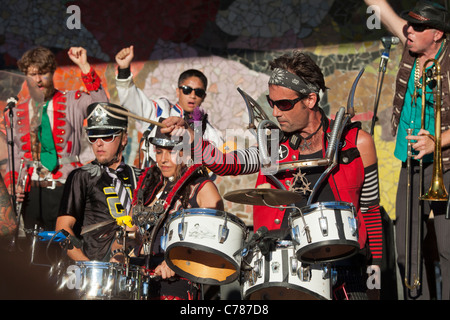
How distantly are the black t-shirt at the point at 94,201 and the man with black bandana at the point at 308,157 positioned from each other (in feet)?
6.38

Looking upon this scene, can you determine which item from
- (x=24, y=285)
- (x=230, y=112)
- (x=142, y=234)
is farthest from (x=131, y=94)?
(x=24, y=285)

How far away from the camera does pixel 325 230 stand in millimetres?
4430

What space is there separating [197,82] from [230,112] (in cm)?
79

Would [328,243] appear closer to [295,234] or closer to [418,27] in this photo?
[295,234]

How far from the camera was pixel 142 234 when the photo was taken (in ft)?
19.5

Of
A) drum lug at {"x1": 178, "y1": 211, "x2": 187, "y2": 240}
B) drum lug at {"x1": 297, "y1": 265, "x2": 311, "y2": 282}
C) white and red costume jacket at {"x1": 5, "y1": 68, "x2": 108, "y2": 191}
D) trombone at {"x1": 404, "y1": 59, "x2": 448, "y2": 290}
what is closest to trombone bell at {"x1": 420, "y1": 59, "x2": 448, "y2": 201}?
trombone at {"x1": 404, "y1": 59, "x2": 448, "y2": 290}

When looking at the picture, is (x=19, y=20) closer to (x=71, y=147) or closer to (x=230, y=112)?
(x=71, y=147)

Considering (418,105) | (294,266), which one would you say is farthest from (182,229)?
(418,105)

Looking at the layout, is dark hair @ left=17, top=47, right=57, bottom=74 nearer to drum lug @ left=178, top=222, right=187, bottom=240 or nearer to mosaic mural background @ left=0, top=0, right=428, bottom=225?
mosaic mural background @ left=0, top=0, right=428, bottom=225

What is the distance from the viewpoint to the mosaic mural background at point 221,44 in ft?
27.9

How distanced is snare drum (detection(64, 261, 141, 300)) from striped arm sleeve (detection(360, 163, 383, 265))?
6.04 ft

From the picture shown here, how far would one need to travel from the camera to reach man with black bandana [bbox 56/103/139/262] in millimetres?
6531

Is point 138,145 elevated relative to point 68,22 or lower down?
lower down

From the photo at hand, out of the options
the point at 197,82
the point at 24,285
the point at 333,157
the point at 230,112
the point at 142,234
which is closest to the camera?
the point at 24,285
